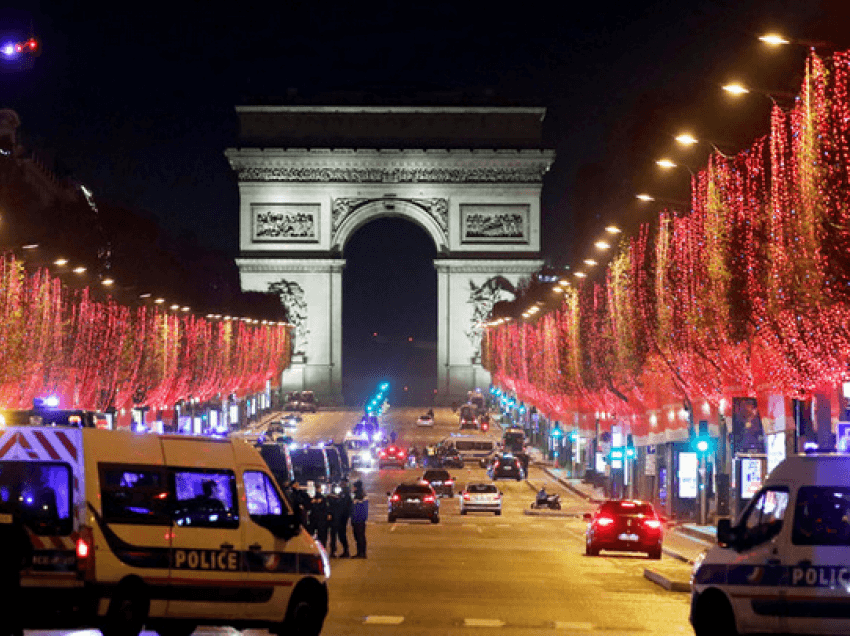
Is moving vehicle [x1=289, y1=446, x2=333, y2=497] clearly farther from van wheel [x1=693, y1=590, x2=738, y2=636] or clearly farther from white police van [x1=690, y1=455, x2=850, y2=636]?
white police van [x1=690, y1=455, x2=850, y2=636]

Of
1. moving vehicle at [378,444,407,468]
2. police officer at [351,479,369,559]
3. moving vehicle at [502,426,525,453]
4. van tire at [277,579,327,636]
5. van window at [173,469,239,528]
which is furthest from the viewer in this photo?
moving vehicle at [502,426,525,453]

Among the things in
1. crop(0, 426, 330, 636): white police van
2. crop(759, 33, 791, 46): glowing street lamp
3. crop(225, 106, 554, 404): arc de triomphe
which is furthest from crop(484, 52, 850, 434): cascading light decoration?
crop(225, 106, 554, 404): arc de triomphe

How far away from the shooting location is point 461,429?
118000mm

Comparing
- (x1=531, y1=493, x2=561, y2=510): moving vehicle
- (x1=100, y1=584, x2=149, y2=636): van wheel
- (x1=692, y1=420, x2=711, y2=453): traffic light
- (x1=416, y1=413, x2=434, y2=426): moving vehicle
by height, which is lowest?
(x1=531, y1=493, x2=561, y2=510): moving vehicle

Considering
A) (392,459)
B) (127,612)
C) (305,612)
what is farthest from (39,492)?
(392,459)

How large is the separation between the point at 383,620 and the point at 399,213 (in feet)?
430

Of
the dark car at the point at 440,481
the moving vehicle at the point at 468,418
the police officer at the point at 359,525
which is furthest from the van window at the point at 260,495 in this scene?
the moving vehicle at the point at 468,418

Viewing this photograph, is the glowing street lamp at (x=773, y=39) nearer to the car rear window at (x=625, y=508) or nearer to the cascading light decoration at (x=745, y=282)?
the cascading light decoration at (x=745, y=282)

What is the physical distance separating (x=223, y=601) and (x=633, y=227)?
4353 centimetres

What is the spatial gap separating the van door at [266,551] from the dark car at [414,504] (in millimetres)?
35024

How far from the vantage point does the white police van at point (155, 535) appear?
18.8 m

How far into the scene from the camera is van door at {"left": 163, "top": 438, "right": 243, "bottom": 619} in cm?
1977

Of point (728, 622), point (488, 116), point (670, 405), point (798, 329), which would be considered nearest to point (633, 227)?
point (670, 405)

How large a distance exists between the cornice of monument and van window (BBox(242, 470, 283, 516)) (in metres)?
129
